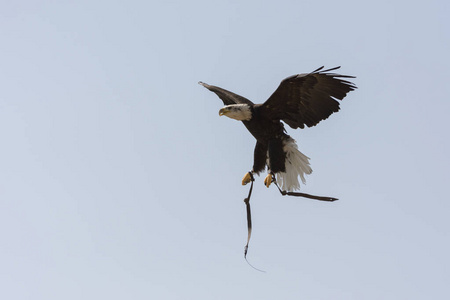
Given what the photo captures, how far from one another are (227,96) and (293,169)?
4.57 feet

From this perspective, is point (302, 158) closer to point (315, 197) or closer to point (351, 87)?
point (351, 87)

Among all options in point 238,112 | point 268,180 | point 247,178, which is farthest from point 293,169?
point 238,112

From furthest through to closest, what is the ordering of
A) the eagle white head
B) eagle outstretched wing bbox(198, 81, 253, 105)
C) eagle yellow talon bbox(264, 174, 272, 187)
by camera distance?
eagle outstretched wing bbox(198, 81, 253, 105) < the eagle white head < eagle yellow talon bbox(264, 174, 272, 187)

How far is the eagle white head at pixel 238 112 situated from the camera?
820 cm

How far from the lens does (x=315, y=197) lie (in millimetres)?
5836

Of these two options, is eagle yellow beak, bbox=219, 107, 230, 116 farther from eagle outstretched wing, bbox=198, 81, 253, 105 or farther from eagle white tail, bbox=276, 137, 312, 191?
eagle white tail, bbox=276, 137, 312, 191

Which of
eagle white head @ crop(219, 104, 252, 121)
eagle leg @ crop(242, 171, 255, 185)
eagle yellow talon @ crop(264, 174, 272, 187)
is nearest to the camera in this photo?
eagle yellow talon @ crop(264, 174, 272, 187)

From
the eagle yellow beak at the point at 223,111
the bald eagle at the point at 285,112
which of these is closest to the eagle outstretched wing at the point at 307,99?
the bald eagle at the point at 285,112

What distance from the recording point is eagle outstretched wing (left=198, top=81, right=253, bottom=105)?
347 inches

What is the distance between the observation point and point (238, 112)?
8227 millimetres

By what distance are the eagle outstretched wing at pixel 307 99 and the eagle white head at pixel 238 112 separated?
229 mm

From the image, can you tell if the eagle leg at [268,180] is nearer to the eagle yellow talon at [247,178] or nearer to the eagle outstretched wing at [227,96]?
the eagle yellow talon at [247,178]

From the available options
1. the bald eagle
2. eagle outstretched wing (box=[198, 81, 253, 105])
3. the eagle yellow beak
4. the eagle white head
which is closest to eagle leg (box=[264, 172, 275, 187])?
the bald eagle

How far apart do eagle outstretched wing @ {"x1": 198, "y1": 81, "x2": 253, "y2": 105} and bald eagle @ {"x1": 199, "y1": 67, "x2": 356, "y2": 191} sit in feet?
0.05
